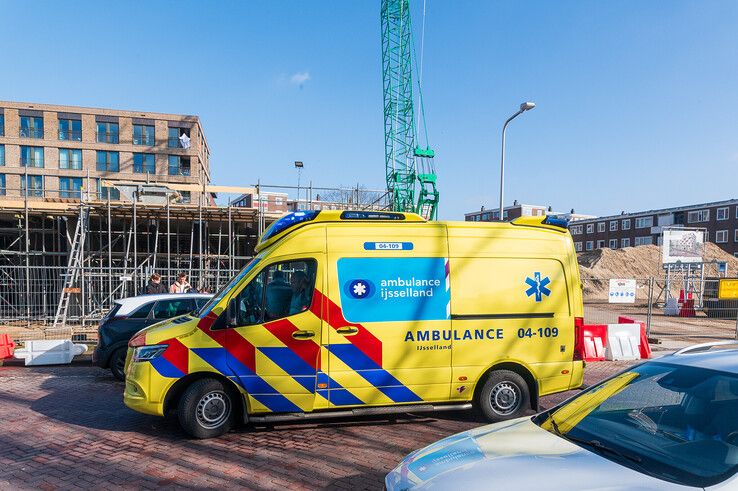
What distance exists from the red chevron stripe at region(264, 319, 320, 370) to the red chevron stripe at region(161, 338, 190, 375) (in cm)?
90

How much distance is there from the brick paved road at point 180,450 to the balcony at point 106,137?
47673 mm

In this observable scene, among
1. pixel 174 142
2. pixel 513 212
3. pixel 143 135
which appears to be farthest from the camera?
pixel 513 212

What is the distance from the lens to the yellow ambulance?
16.8 feet

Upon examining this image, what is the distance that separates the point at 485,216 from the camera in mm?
94062

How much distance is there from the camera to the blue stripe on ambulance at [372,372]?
5.21 meters

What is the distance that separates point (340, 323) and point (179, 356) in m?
1.75

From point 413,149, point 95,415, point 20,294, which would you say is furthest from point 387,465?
point 413,149

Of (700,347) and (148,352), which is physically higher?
(700,347)

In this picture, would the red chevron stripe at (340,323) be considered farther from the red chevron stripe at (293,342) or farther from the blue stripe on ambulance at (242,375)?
the blue stripe on ambulance at (242,375)

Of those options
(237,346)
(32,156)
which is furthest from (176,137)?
(237,346)

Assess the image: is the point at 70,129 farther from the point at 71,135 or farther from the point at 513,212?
the point at 513,212

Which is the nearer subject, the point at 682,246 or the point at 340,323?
the point at 340,323

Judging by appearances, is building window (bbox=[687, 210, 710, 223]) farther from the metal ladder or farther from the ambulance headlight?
the ambulance headlight

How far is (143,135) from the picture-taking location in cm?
4781
